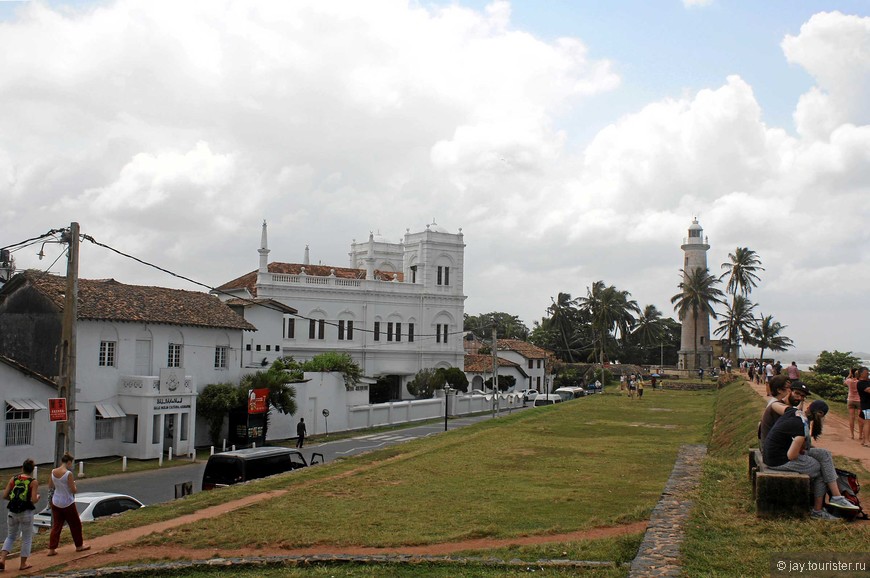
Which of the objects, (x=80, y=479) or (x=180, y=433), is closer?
(x=80, y=479)

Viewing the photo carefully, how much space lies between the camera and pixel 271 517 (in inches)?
500

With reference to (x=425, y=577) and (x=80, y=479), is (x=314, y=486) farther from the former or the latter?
(x=80, y=479)

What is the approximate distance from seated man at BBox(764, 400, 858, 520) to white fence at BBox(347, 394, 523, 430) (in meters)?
36.0

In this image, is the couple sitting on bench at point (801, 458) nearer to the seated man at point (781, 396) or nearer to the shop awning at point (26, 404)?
the seated man at point (781, 396)

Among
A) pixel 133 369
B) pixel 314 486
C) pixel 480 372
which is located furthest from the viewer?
pixel 480 372

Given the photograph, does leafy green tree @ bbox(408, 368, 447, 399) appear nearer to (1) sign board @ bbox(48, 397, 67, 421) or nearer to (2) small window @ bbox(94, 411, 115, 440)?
(2) small window @ bbox(94, 411, 115, 440)

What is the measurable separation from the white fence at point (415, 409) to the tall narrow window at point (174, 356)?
37.7ft

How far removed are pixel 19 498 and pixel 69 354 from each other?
768 cm

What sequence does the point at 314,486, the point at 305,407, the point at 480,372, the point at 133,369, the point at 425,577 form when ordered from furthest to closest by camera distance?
1. the point at 480,372
2. the point at 305,407
3. the point at 133,369
4. the point at 314,486
5. the point at 425,577

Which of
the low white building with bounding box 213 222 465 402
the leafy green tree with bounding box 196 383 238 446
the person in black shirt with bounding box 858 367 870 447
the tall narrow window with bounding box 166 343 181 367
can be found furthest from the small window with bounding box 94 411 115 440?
the person in black shirt with bounding box 858 367 870 447

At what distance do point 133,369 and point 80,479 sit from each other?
24.0 ft

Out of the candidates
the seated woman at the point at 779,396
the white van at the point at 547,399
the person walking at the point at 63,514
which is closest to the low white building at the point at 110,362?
the person walking at the point at 63,514

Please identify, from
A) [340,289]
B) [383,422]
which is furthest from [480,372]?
[383,422]

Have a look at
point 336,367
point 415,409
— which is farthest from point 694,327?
point 336,367
